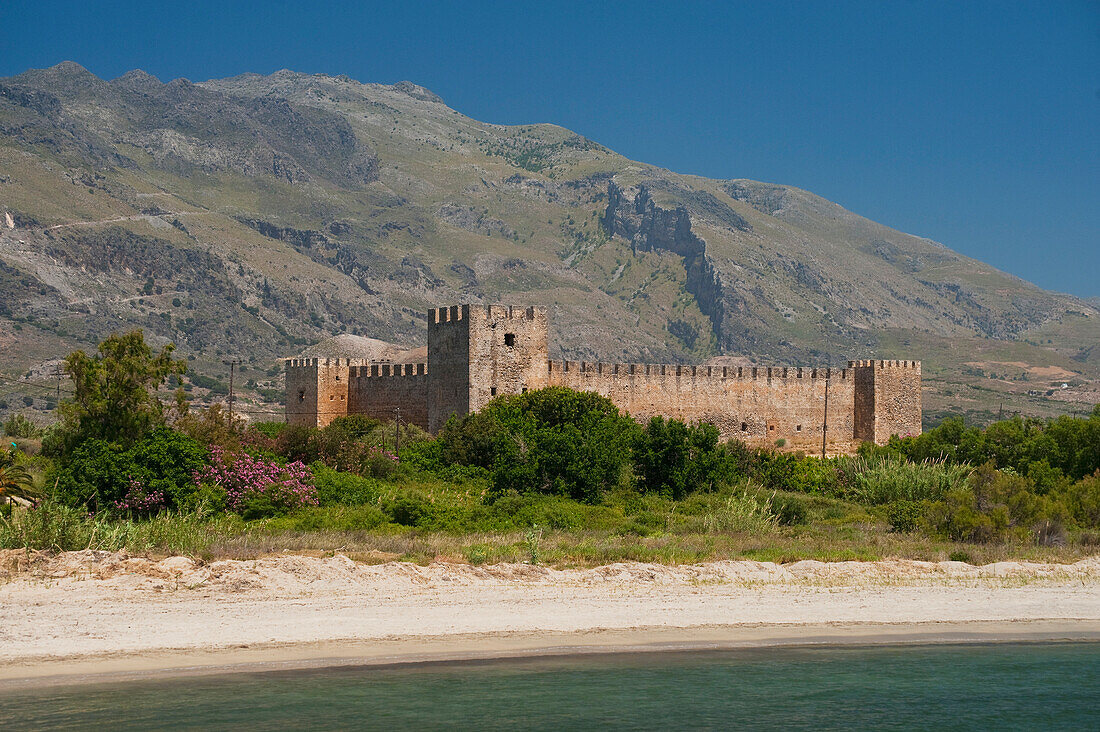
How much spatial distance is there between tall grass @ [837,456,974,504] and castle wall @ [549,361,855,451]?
945cm

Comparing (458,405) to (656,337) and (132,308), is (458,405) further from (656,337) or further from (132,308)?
(656,337)

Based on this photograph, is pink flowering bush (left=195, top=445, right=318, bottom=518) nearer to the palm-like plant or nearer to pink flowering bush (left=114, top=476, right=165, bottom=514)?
pink flowering bush (left=114, top=476, right=165, bottom=514)

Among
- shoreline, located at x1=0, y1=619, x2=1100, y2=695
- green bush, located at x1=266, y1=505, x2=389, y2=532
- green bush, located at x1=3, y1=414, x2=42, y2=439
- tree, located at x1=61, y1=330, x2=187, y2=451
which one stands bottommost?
shoreline, located at x1=0, y1=619, x2=1100, y2=695

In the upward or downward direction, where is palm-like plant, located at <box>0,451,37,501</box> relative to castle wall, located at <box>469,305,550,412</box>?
downward

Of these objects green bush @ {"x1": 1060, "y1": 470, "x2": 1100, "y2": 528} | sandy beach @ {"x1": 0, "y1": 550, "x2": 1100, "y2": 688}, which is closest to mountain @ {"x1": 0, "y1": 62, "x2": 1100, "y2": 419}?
sandy beach @ {"x1": 0, "y1": 550, "x2": 1100, "y2": 688}

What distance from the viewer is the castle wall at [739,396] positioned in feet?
112

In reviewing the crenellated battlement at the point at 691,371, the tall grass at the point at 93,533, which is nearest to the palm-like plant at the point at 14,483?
Answer: the tall grass at the point at 93,533

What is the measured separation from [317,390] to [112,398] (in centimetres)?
1619

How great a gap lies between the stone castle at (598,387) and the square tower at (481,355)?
0.03 m

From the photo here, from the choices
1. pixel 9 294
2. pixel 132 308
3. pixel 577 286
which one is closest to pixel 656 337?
pixel 577 286

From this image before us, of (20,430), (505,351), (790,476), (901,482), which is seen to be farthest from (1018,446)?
(20,430)

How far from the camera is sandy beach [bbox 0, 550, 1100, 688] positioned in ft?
37.6

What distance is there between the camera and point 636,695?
11156 millimetres

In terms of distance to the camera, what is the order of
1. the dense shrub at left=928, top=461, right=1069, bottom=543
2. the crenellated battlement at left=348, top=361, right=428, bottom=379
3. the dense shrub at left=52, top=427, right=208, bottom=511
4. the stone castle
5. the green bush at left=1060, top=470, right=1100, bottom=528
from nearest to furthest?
the dense shrub at left=52, top=427, right=208, bottom=511 < the dense shrub at left=928, top=461, right=1069, bottom=543 < the green bush at left=1060, top=470, right=1100, bottom=528 < the stone castle < the crenellated battlement at left=348, top=361, right=428, bottom=379
